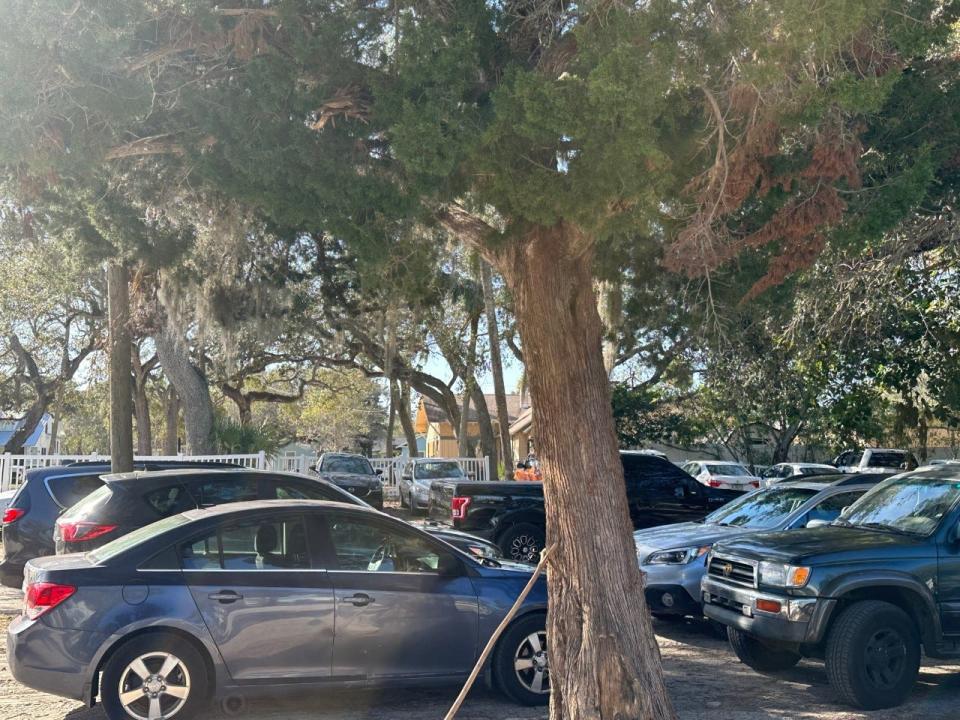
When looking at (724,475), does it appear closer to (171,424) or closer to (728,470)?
(728,470)

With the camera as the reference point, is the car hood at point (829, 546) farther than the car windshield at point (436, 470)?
No

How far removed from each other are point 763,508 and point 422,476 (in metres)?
15.7

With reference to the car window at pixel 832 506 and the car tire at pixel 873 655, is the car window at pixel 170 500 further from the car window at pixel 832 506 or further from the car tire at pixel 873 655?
the car window at pixel 832 506

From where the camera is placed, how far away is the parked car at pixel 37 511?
398 inches

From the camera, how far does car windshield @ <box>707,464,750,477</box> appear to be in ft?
95.9

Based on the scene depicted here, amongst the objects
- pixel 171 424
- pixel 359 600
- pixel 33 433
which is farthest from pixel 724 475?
pixel 33 433

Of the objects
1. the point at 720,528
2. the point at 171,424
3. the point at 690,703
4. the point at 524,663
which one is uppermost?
the point at 171,424

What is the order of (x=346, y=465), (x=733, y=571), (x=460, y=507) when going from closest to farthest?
(x=733, y=571) → (x=460, y=507) → (x=346, y=465)

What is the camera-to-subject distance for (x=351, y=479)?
2461 centimetres

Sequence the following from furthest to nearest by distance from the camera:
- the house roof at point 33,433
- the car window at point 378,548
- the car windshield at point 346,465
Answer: the house roof at point 33,433 → the car windshield at point 346,465 → the car window at point 378,548

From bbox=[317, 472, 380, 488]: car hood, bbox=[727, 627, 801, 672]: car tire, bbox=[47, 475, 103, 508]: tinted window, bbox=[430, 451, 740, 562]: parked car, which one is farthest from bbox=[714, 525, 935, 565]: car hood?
bbox=[317, 472, 380, 488]: car hood

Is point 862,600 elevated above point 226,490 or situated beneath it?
situated beneath

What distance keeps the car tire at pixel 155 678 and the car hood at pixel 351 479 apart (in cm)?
1784

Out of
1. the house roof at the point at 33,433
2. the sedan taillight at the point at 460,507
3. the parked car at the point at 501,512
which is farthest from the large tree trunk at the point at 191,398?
the house roof at the point at 33,433
